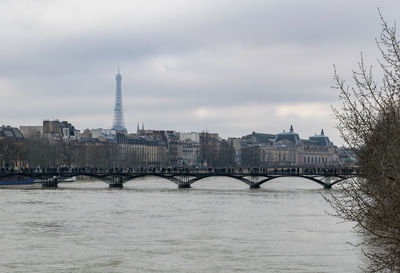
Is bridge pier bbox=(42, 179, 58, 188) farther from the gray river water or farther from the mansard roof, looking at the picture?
the mansard roof

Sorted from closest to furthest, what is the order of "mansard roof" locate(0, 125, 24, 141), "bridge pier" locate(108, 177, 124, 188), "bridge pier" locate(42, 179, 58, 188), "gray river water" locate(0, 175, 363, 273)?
"gray river water" locate(0, 175, 363, 273) → "bridge pier" locate(108, 177, 124, 188) → "bridge pier" locate(42, 179, 58, 188) → "mansard roof" locate(0, 125, 24, 141)

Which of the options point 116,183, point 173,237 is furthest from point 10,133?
point 173,237

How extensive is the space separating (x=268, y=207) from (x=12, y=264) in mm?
24842

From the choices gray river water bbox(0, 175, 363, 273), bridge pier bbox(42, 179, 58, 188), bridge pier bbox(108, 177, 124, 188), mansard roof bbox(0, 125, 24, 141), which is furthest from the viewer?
mansard roof bbox(0, 125, 24, 141)

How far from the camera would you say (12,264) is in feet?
79.3

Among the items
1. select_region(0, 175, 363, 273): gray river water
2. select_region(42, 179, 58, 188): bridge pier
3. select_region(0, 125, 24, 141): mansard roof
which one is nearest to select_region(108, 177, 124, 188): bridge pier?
select_region(42, 179, 58, 188): bridge pier

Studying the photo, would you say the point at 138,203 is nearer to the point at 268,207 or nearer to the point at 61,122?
the point at 268,207

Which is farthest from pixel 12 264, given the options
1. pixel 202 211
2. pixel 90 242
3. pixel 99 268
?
pixel 202 211

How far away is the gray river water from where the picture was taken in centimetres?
2425

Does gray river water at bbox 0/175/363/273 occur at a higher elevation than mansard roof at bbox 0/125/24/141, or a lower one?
lower

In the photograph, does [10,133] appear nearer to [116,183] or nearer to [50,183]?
[50,183]

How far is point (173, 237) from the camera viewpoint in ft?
104

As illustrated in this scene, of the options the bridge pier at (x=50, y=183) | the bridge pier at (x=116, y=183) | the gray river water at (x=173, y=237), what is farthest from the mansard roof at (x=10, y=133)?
the gray river water at (x=173, y=237)

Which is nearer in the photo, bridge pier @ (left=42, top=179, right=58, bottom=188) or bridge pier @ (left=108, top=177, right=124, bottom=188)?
bridge pier @ (left=108, top=177, right=124, bottom=188)
